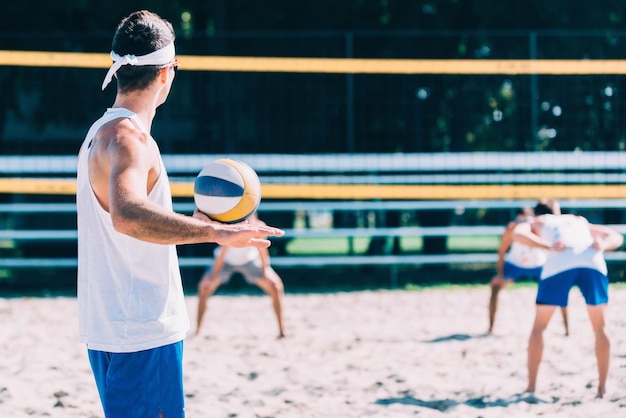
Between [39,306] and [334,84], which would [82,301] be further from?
[334,84]

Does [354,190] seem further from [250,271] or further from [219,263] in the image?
[219,263]

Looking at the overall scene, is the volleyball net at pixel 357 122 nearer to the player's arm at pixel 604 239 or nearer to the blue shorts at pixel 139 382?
the player's arm at pixel 604 239

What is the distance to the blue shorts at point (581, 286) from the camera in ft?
13.6

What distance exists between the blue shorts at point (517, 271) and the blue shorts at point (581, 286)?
183 centimetres

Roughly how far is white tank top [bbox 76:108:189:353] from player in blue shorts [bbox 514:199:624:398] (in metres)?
2.65

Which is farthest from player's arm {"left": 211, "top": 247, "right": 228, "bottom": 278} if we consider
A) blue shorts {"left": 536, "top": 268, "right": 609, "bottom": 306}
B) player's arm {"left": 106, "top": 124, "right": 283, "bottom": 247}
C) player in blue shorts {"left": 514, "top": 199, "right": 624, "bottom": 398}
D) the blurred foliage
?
player's arm {"left": 106, "top": 124, "right": 283, "bottom": 247}

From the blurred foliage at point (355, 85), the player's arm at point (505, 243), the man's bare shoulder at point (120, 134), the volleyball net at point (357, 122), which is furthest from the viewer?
the blurred foliage at point (355, 85)

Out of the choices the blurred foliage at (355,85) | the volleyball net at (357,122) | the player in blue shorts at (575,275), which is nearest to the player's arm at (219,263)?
the player in blue shorts at (575,275)

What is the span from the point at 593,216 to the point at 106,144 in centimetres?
1128

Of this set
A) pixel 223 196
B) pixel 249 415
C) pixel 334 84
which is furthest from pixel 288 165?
pixel 223 196

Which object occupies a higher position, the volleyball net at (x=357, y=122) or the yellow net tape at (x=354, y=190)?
the volleyball net at (x=357, y=122)

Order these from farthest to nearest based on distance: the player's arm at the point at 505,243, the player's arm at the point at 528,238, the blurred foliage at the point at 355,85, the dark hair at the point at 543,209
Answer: the blurred foliage at the point at 355,85 < the player's arm at the point at 505,243 < the dark hair at the point at 543,209 < the player's arm at the point at 528,238

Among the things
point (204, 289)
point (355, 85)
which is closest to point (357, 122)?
point (355, 85)

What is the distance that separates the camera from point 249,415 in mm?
4020
